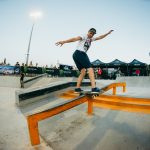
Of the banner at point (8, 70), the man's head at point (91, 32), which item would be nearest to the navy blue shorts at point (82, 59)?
Answer: the man's head at point (91, 32)

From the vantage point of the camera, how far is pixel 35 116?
113 inches

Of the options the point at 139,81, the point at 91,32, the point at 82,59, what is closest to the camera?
the point at 82,59

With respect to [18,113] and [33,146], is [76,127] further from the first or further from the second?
[18,113]

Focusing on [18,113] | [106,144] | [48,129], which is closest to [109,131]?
[106,144]

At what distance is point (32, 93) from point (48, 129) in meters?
2.54

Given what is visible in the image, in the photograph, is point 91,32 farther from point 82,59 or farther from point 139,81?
point 139,81

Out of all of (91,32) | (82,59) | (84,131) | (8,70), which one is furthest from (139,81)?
(8,70)

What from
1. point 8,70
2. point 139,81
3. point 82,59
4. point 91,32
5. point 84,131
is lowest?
point 84,131

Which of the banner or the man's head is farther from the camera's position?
the banner

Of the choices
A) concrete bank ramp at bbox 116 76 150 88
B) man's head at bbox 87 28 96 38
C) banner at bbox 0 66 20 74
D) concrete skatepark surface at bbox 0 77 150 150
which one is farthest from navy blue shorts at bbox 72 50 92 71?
banner at bbox 0 66 20 74

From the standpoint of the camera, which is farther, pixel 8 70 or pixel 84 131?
pixel 8 70

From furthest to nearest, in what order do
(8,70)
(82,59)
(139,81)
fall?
(8,70)
(139,81)
(82,59)

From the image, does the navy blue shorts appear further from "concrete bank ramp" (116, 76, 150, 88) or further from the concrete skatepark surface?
"concrete bank ramp" (116, 76, 150, 88)

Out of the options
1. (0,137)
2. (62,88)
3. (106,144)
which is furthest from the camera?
(62,88)
